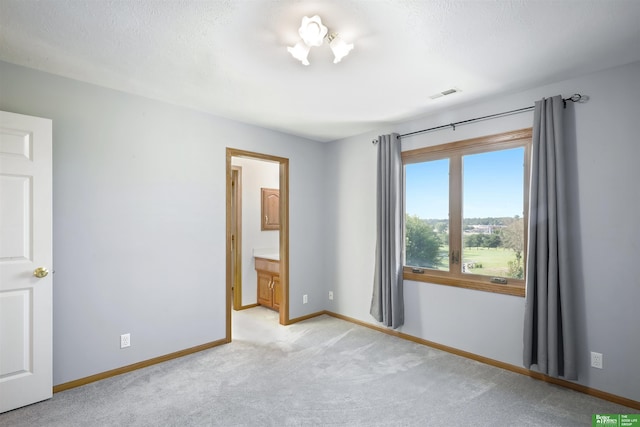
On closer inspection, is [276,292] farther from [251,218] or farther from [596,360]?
[596,360]

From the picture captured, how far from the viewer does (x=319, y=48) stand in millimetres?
2166

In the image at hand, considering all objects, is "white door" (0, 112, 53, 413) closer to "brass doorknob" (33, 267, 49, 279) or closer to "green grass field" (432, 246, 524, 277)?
"brass doorknob" (33, 267, 49, 279)

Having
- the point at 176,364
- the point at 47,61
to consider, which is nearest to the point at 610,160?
the point at 176,364

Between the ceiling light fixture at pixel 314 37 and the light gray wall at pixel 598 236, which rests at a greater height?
the ceiling light fixture at pixel 314 37

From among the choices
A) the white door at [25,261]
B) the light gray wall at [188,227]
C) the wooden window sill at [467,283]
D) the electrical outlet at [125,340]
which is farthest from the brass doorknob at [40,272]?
the wooden window sill at [467,283]

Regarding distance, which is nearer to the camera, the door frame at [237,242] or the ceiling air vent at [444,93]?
the ceiling air vent at [444,93]

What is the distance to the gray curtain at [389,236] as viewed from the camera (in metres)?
3.68

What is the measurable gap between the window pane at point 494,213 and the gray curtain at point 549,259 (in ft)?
0.87

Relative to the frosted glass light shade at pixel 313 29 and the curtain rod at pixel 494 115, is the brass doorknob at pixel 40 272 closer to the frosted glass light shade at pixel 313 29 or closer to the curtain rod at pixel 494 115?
the frosted glass light shade at pixel 313 29

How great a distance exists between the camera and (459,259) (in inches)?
131

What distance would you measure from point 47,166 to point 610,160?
164 inches

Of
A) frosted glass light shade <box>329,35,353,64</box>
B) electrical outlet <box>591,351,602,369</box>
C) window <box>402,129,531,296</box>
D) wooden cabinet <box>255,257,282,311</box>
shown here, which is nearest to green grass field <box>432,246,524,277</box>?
window <box>402,129,531,296</box>

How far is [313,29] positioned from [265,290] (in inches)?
155

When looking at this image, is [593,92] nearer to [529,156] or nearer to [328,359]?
[529,156]
